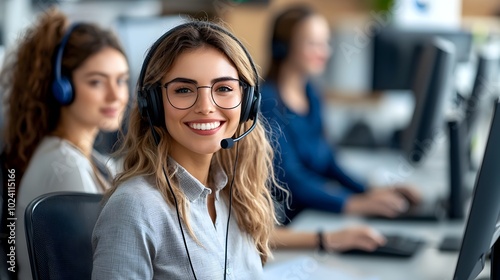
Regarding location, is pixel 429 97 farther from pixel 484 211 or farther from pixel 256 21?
pixel 256 21

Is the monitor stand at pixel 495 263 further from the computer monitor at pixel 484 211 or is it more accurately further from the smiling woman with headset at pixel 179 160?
the smiling woman with headset at pixel 179 160

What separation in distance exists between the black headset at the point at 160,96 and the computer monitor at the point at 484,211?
0.38 meters

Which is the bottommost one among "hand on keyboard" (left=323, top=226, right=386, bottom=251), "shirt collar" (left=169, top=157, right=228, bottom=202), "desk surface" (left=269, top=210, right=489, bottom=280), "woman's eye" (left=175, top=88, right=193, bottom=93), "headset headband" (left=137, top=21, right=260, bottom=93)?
"desk surface" (left=269, top=210, right=489, bottom=280)

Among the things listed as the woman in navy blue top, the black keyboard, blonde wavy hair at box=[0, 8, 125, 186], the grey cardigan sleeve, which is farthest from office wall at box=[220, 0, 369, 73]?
the grey cardigan sleeve

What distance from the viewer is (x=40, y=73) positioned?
5.45 feet

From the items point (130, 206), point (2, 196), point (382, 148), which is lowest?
point (382, 148)

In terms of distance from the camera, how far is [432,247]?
196 centimetres

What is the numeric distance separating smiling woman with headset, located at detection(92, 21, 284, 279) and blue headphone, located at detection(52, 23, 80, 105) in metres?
0.46

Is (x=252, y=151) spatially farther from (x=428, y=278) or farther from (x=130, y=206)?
(x=428, y=278)

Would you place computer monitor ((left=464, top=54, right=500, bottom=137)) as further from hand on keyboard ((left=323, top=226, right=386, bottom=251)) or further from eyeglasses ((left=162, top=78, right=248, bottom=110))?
eyeglasses ((left=162, top=78, right=248, bottom=110))

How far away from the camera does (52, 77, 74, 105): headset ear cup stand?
161cm

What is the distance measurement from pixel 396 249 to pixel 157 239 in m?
0.94

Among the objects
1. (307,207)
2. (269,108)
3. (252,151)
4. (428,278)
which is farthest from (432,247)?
(252,151)

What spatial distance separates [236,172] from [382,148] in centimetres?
259
